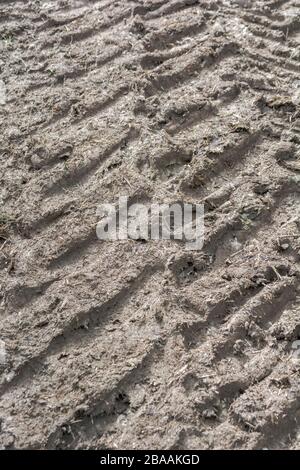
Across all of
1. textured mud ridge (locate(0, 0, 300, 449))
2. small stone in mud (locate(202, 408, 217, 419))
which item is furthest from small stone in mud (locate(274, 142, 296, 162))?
small stone in mud (locate(202, 408, 217, 419))

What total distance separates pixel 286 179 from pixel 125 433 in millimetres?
1421

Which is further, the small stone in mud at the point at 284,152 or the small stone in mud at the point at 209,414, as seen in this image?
the small stone in mud at the point at 284,152

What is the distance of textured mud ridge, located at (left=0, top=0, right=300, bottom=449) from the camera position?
2096 mm

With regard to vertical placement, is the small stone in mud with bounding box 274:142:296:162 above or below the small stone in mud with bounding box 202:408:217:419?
above

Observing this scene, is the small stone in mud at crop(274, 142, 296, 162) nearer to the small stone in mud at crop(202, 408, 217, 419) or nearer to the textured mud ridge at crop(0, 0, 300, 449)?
the textured mud ridge at crop(0, 0, 300, 449)

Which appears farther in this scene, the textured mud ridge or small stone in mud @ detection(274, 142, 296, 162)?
small stone in mud @ detection(274, 142, 296, 162)

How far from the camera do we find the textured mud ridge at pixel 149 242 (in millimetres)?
2096

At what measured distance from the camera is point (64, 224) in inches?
103

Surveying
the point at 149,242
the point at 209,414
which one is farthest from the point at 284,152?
the point at 209,414

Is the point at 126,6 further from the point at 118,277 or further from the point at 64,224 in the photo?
the point at 118,277

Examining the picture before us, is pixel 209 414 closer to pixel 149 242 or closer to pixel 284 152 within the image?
pixel 149 242

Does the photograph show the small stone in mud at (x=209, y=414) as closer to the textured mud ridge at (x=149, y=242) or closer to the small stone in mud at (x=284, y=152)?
the textured mud ridge at (x=149, y=242)

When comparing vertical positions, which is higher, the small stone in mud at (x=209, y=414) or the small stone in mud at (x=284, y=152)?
the small stone in mud at (x=284, y=152)

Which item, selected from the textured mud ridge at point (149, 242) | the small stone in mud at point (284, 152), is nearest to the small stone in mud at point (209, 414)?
the textured mud ridge at point (149, 242)
